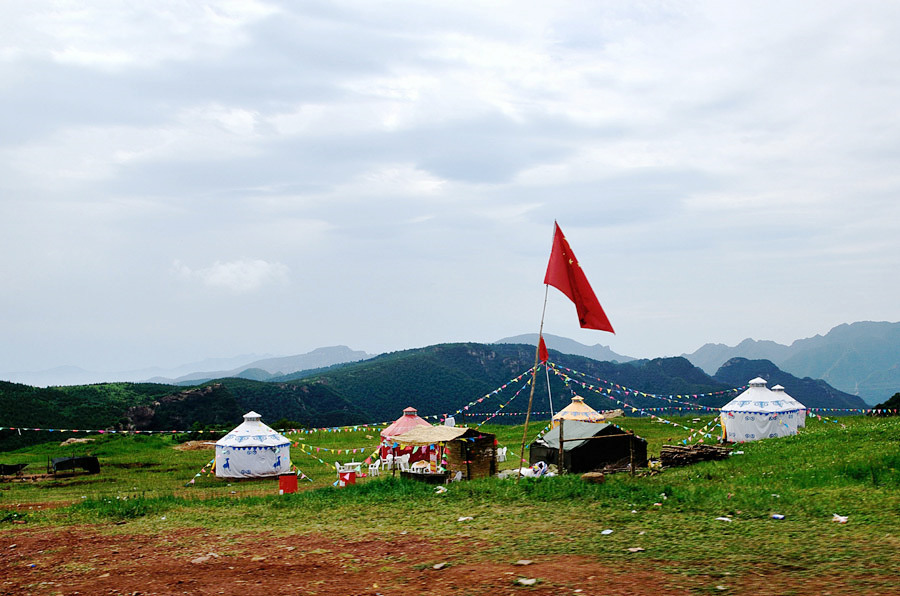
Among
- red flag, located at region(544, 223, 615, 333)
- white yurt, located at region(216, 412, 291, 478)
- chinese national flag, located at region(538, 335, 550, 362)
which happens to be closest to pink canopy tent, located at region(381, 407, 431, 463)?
white yurt, located at region(216, 412, 291, 478)

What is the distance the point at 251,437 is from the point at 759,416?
25.2 metres

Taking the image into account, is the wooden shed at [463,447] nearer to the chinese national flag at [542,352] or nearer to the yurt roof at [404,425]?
the chinese national flag at [542,352]

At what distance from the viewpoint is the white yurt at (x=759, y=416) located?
1240 inches

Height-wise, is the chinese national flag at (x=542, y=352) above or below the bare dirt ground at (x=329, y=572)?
above

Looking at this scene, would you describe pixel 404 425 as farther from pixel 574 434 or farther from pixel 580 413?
pixel 580 413

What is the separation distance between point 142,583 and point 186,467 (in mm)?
24956

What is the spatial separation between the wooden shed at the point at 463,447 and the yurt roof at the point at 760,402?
55.7 feet

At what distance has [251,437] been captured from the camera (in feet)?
96.6

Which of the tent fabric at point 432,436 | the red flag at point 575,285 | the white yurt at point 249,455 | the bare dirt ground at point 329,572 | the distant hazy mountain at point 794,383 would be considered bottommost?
the distant hazy mountain at point 794,383

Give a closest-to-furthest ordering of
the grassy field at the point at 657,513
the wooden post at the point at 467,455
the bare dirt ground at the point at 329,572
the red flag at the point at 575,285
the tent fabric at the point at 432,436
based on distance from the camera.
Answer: the bare dirt ground at the point at 329,572, the grassy field at the point at 657,513, the red flag at the point at 575,285, the tent fabric at the point at 432,436, the wooden post at the point at 467,455

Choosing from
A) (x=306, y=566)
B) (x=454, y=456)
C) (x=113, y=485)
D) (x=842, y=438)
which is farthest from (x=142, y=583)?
(x=842, y=438)

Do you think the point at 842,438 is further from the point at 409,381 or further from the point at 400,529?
the point at 409,381

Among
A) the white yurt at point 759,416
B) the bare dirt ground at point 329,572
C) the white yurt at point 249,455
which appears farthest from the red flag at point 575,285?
the white yurt at point 759,416

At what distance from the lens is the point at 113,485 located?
24.9 metres
